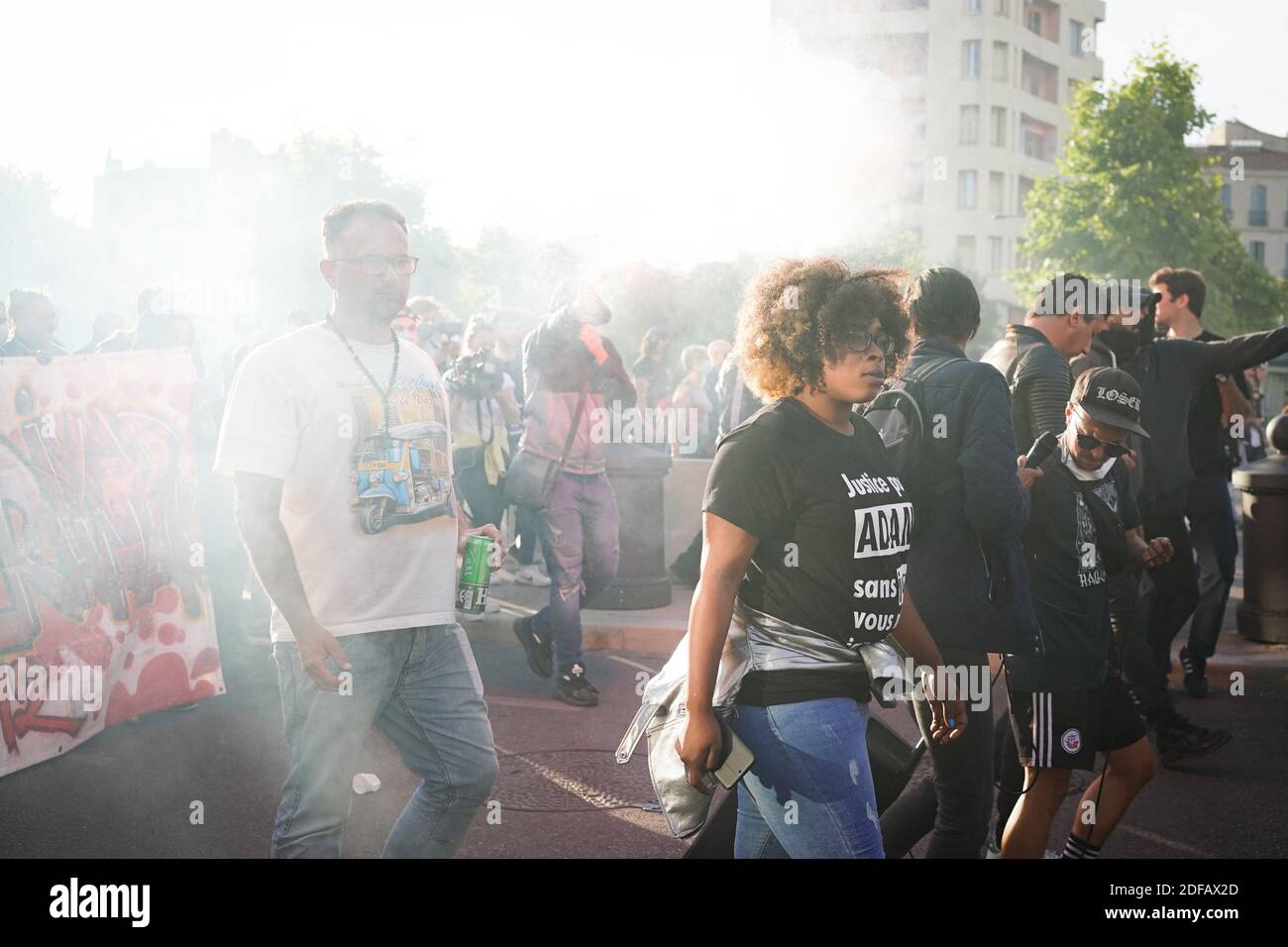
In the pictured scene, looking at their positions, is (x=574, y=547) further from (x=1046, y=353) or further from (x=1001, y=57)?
(x=1001, y=57)

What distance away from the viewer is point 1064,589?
3.72 m

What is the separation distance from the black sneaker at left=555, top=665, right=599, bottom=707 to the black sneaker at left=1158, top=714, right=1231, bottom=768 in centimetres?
261

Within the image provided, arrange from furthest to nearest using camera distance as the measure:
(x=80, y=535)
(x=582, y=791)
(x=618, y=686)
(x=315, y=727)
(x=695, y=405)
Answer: (x=695, y=405) → (x=618, y=686) → (x=80, y=535) → (x=582, y=791) → (x=315, y=727)

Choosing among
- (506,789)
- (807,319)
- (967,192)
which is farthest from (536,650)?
(967,192)

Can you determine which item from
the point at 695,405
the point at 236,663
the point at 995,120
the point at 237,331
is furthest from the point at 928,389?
the point at 995,120

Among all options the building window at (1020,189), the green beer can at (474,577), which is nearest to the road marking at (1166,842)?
the green beer can at (474,577)

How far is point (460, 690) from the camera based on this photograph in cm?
335

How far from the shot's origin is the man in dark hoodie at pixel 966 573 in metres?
3.41

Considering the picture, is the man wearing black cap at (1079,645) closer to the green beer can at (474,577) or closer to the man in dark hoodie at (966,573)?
the man in dark hoodie at (966,573)

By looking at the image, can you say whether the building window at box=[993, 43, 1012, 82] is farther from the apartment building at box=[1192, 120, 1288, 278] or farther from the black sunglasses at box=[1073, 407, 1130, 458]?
the black sunglasses at box=[1073, 407, 1130, 458]

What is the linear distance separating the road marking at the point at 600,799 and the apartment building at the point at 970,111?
5561 cm

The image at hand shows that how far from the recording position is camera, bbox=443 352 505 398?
9.57m
